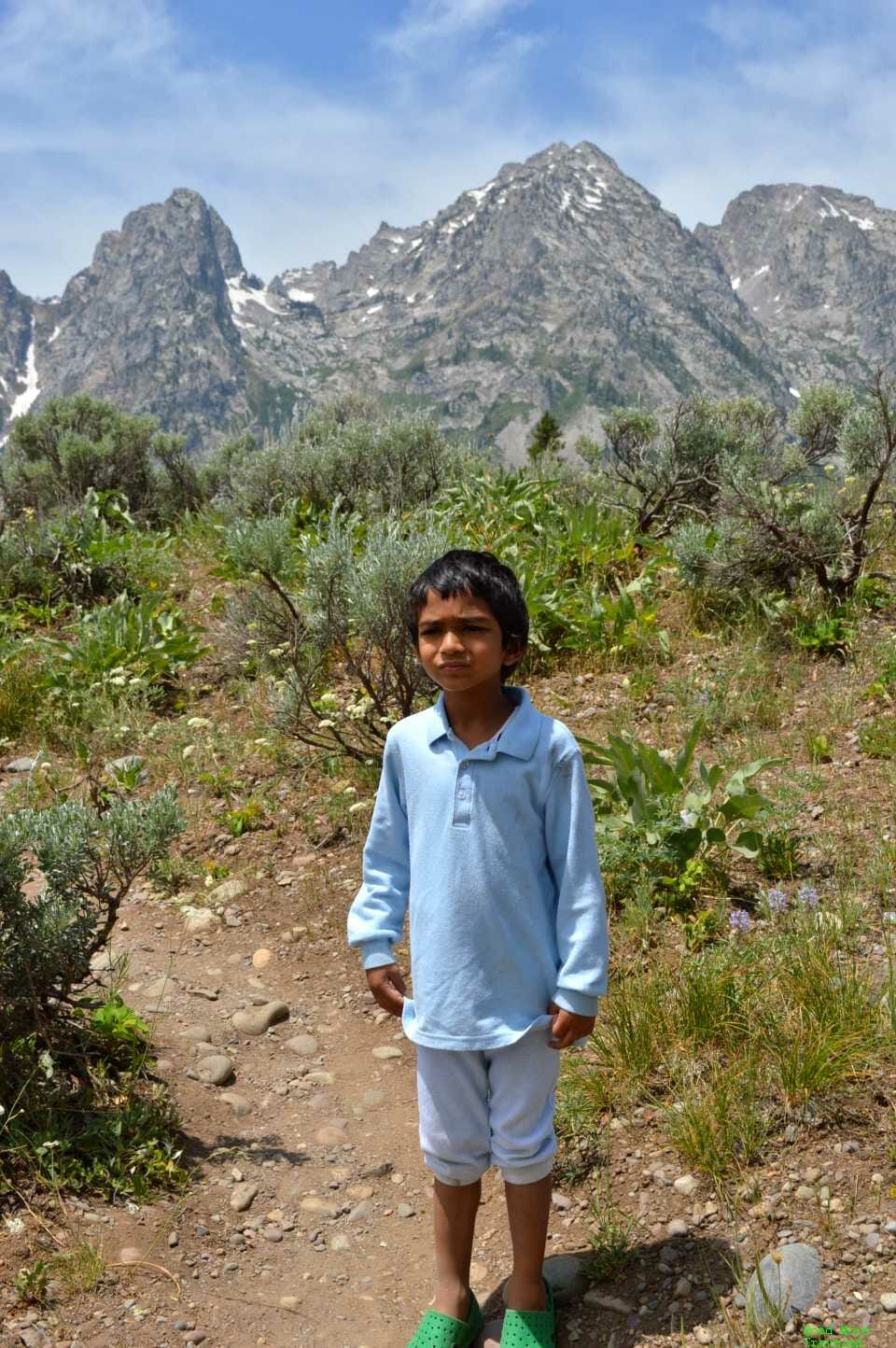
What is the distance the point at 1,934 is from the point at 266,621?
4341 mm

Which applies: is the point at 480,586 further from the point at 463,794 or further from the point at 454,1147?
the point at 454,1147

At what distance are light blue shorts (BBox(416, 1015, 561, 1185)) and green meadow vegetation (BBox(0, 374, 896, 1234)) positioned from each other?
61cm

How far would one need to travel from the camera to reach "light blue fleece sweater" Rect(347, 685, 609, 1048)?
249 cm

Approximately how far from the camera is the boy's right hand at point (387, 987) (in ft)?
8.73

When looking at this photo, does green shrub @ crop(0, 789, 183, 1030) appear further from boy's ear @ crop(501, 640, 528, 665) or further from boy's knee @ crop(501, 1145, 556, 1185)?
boy's knee @ crop(501, 1145, 556, 1185)

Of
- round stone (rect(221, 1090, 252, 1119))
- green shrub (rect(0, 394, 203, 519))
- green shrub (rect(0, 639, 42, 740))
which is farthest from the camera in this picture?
green shrub (rect(0, 394, 203, 519))

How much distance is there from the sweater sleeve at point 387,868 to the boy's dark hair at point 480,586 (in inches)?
17.8

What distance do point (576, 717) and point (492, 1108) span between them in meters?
4.14

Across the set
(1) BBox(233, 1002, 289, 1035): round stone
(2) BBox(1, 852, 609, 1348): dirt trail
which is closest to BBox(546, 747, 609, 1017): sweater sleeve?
(2) BBox(1, 852, 609, 1348): dirt trail

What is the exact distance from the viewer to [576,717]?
6559 mm

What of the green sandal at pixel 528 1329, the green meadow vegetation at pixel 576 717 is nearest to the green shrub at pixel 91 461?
the green meadow vegetation at pixel 576 717

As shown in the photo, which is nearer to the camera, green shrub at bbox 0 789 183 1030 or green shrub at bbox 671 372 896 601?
green shrub at bbox 0 789 183 1030

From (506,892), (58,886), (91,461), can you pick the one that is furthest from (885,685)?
(91,461)

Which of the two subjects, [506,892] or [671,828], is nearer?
[506,892]
